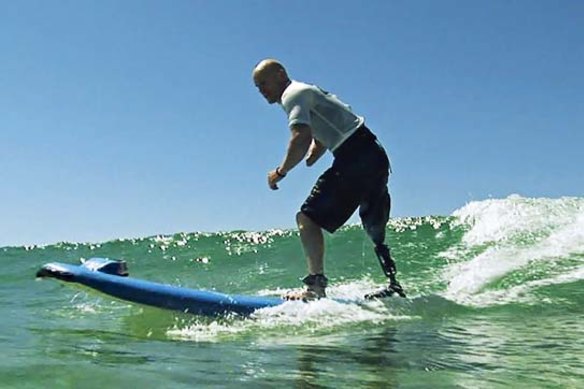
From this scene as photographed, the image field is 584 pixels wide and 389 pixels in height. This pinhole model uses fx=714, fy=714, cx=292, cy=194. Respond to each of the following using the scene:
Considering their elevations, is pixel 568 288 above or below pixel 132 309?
above

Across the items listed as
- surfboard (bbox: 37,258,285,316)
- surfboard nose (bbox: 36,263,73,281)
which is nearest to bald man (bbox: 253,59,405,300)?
surfboard (bbox: 37,258,285,316)

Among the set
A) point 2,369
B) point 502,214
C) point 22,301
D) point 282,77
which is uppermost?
point 502,214

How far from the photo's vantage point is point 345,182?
18.1 ft

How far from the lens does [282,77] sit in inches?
218

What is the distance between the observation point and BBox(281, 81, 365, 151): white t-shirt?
17.7ft

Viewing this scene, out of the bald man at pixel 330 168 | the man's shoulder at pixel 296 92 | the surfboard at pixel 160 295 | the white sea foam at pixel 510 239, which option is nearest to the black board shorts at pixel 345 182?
the bald man at pixel 330 168

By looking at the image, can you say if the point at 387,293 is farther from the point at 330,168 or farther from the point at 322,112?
the point at 322,112

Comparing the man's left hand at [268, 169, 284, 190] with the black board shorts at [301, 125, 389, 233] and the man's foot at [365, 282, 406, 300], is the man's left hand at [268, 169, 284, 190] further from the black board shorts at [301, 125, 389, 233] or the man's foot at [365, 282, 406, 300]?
the man's foot at [365, 282, 406, 300]

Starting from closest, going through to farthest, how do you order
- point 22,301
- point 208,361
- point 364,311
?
point 208,361 → point 364,311 → point 22,301

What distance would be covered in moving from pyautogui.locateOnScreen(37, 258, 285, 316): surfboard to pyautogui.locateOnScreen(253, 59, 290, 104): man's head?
160cm

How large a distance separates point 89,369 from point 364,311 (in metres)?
2.60

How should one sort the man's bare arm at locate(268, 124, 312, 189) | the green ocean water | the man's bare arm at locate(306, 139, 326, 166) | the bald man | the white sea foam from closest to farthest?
the green ocean water < the man's bare arm at locate(268, 124, 312, 189) < the bald man < the man's bare arm at locate(306, 139, 326, 166) < the white sea foam

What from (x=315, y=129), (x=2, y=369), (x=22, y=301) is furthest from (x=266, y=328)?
(x=22, y=301)

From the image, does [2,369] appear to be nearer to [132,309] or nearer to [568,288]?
[132,309]
